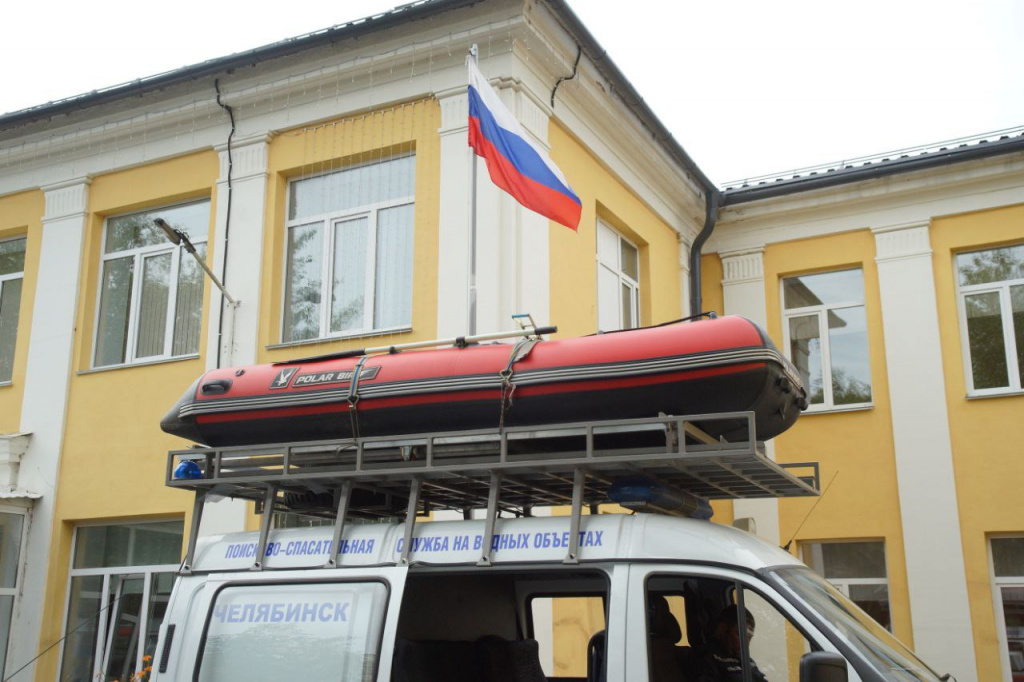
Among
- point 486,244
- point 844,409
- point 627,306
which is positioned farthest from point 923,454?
point 486,244

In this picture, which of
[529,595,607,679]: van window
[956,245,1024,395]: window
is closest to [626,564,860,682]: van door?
[529,595,607,679]: van window

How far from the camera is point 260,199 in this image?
1144 cm

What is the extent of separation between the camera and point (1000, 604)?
12180 millimetres

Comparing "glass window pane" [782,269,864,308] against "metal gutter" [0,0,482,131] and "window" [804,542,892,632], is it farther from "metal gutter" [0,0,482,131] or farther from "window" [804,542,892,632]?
"metal gutter" [0,0,482,131]

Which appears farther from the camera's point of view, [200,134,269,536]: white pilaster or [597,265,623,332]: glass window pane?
[597,265,623,332]: glass window pane

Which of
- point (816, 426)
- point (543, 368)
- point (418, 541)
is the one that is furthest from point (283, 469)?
point (816, 426)

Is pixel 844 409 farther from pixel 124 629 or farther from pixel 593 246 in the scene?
pixel 124 629

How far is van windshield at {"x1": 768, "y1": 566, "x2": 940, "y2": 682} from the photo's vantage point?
15.0ft

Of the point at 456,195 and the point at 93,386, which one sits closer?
the point at 456,195

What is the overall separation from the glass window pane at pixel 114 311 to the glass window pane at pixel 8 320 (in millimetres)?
1184

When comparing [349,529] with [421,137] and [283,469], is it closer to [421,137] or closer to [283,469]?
[283,469]

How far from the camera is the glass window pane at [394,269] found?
34.9 ft

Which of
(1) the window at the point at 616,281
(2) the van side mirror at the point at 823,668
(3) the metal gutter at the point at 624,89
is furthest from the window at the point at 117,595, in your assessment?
(2) the van side mirror at the point at 823,668

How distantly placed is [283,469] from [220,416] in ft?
2.52
